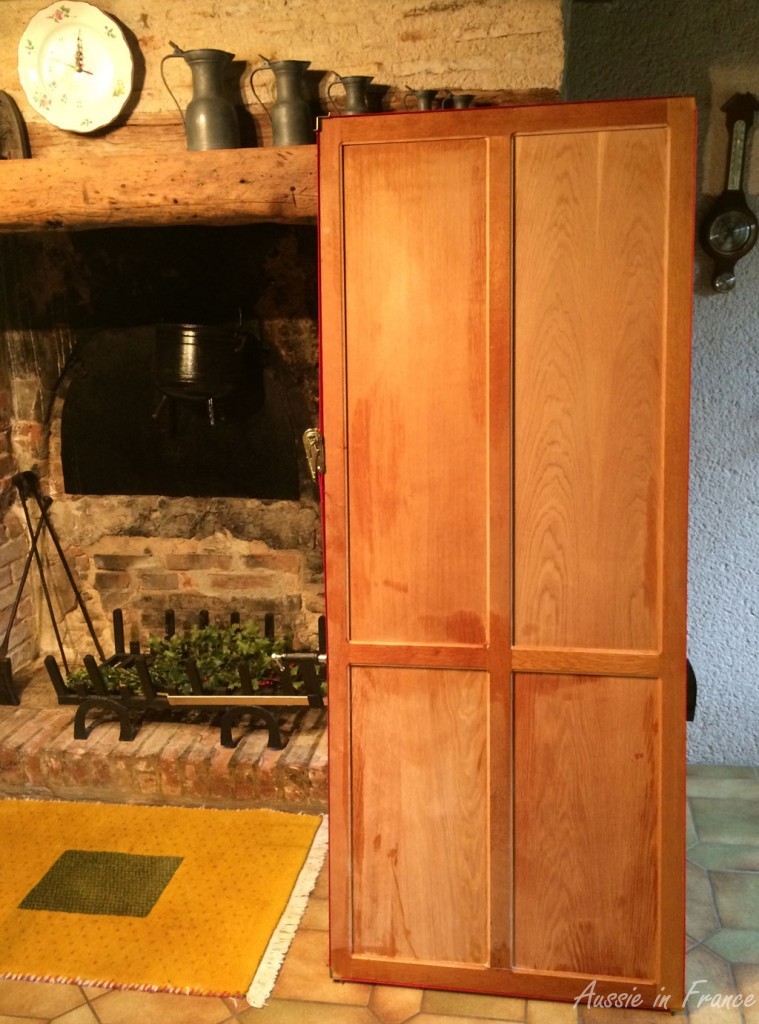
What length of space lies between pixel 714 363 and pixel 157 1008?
2.59 metres

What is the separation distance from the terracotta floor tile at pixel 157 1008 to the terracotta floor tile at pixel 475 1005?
1.65 ft

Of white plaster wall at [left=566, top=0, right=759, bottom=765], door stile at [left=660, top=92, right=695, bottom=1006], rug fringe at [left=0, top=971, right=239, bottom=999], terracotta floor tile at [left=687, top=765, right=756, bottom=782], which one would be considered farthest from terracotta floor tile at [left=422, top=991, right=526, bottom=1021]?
white plaster wall at [left=566, top=0, right=759, bottom=765]

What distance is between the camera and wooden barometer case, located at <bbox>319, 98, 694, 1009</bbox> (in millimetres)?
2064

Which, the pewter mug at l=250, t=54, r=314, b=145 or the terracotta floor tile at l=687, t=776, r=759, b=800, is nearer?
the pewter mug at l=250, t=54, r=314, b=145

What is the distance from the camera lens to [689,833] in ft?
9.98

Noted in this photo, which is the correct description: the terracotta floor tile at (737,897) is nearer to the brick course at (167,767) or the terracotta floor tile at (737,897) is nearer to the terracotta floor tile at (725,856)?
the terracotta floor tile at (725,856)

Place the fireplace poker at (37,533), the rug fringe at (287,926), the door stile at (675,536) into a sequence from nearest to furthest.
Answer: the door stile at (675,536) < the rug fringe at (287,926) < the fireplace poker at (37,533)

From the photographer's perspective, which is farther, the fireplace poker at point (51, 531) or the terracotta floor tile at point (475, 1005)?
the fireplace poker at point (51, 531)

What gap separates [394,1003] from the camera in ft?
7.57

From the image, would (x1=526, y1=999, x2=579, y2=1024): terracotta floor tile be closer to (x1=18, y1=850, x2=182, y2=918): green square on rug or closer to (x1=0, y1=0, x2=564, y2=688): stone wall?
(x1=18, y1=850, x2=182, y2=918): green square on rug

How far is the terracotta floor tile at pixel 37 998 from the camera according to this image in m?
2.31

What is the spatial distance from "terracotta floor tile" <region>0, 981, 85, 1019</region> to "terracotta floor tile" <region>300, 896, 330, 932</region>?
2.00 feet

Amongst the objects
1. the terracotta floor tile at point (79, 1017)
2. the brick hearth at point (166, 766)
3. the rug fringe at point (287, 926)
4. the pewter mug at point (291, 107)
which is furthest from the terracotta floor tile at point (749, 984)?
the pewter mug at point (291, 107)

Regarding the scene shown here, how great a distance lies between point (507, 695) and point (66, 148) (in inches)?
81.2
